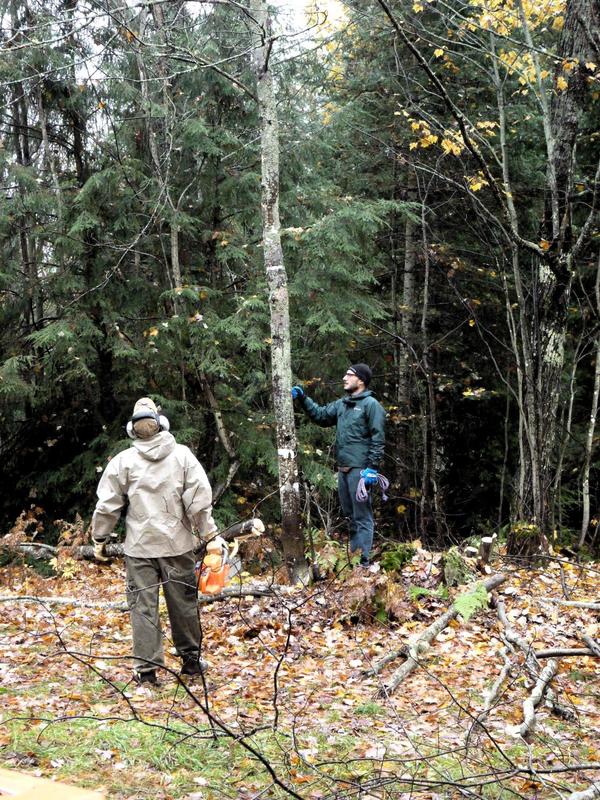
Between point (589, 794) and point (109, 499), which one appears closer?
point (589, 794)

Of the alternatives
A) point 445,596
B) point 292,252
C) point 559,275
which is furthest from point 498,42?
point 445,596

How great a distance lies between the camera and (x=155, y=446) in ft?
18.6

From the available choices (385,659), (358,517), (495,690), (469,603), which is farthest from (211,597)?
(495,690)

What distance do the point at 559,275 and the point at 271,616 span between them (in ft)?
15.7

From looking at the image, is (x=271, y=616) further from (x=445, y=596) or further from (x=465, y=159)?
(x=465, y=159)

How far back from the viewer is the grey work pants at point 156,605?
5.62 meters

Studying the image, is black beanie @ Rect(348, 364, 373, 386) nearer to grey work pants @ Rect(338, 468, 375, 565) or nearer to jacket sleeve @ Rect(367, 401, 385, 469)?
jacket sleeve @ Rect(367, 401, 385, 469)

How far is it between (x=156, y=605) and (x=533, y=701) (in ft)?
9.30

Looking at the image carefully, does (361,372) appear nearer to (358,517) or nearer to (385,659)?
(358,517)

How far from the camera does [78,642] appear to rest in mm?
6711

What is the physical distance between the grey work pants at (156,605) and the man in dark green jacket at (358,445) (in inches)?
110

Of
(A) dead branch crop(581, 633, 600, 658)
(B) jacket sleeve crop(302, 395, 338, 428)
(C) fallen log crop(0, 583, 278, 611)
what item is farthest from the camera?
(B) jacket sleeve crop(302, 395, 338, 428)

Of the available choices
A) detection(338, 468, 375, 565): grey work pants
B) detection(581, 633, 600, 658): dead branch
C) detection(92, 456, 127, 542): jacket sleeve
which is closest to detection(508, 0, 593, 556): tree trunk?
detection(338, 468, 375, 565): grey work pants

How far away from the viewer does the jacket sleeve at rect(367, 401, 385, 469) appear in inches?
323
